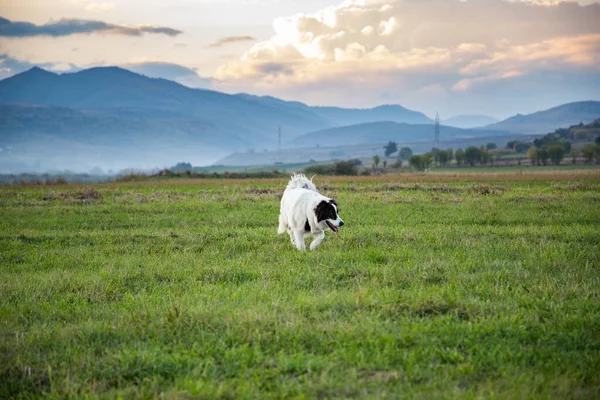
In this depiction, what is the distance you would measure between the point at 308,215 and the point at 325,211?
67 cm

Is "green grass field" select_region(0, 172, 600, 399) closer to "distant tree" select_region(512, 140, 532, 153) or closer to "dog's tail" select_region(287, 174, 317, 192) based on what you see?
"dog's tail" select_region(287, 174, 317, 192)

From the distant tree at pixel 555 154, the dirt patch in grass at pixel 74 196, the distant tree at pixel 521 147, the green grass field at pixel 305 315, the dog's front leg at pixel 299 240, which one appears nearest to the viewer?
the green grass field at pixel 305 315

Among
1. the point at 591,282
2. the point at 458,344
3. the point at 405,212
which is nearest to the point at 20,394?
the point at 458,344

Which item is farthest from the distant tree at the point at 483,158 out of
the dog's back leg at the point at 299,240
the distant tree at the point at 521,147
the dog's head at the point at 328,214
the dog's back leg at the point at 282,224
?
the dog's head at the point at 328,214

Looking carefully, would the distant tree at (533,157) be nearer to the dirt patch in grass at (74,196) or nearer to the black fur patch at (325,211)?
the dirt patch in grass at (74,196)

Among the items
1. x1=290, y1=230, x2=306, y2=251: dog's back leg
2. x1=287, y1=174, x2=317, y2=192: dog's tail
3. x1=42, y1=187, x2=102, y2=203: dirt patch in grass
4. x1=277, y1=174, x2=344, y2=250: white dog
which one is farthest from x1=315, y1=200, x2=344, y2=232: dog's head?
x1=42, y1=187, x2=102, y2=203: dirt patch in grass

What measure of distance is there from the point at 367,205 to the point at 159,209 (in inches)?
426

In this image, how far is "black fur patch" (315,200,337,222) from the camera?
13.9 metres

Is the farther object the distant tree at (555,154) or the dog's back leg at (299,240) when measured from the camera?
the distant tree at (555,154)

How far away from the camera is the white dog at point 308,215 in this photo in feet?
45.9

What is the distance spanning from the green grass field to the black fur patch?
3.27 ft

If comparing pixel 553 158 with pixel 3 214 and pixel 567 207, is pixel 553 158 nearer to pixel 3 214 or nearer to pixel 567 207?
pixel 567 207

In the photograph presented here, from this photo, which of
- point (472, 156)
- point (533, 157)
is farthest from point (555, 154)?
point (472, 156)

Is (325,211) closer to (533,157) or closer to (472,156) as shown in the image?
(533,157)
